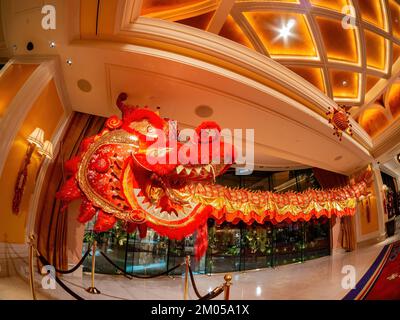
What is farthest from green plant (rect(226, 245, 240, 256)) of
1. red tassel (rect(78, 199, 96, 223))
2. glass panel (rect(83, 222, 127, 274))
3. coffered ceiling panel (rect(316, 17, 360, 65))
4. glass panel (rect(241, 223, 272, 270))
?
coffered ceiling panel (rect(316, 17, 360, 65))

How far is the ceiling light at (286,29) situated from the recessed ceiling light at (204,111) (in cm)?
127

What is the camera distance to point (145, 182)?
207 centimetres

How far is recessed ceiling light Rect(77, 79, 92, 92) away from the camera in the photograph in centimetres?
269

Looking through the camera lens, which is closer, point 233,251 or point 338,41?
point 338,41

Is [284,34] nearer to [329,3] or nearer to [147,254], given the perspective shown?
[329,3]

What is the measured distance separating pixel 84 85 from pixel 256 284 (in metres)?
3.48

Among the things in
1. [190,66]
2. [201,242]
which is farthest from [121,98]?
[201,242]

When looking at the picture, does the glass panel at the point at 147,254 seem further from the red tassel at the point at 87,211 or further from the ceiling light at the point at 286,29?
the ceiling light at the point at 286,29

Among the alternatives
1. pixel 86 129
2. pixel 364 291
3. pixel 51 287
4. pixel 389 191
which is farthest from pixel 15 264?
pixel 389 191

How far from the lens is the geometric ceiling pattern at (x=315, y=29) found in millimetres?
2348

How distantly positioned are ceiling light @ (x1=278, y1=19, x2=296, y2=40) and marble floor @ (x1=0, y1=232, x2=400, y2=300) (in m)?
2.71

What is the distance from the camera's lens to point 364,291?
1642 millimetres

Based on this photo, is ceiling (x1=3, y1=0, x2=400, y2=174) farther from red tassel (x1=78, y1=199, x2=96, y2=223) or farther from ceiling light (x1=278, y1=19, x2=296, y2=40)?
red tassel (x1=78, y1=199, x2=96, y2=223)

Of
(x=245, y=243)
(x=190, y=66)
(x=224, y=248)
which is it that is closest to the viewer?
(x=190, y=66)
